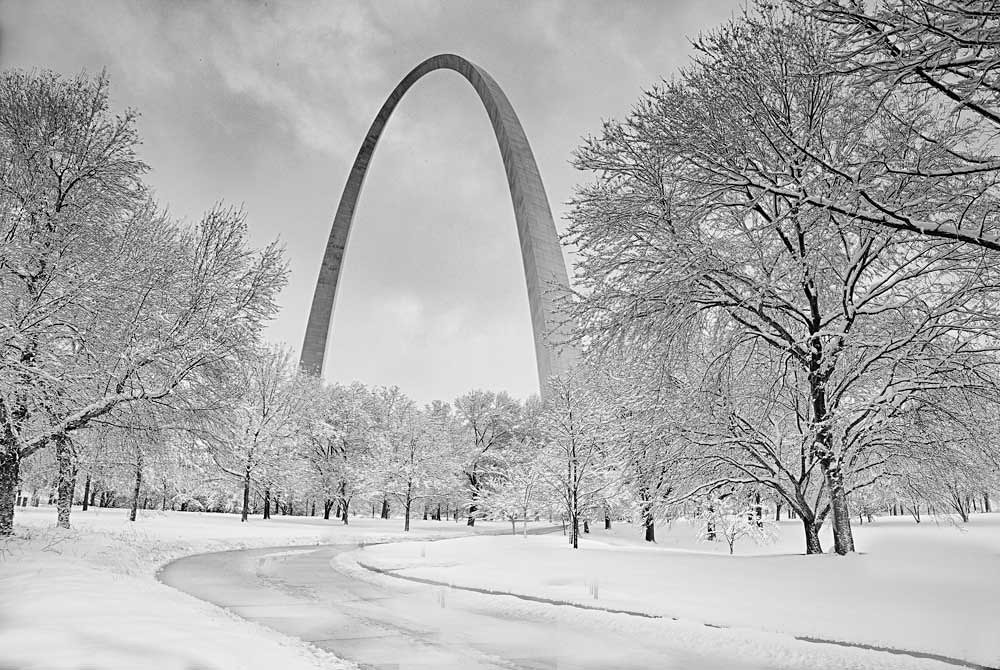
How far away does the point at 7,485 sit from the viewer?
12.2 m

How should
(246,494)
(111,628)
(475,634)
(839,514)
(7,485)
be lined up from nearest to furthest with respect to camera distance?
(111,628) < (475,634) < (839,514) < (7,485) < (246,494)

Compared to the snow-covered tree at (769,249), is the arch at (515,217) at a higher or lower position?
higher

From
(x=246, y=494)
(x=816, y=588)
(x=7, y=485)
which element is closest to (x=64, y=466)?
(x=7, y=485)

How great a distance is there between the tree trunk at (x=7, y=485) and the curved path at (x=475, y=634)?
373cm

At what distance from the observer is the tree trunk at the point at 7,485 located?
1192cm

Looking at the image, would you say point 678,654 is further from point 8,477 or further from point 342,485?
point 342,485

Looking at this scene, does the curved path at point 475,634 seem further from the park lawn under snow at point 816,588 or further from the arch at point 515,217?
the arch at point 515,217

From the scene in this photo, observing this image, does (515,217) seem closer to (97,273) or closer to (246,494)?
(246,494)

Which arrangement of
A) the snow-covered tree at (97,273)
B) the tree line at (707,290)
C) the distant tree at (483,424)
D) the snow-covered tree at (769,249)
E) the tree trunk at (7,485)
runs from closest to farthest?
1. the tree line at (707,290)
2. the snow-covered tree at (769,249)
3. the snow-covered tree at (97,273)
4. the tree trunk at (7,485)
5. the distant tree at (483,424)

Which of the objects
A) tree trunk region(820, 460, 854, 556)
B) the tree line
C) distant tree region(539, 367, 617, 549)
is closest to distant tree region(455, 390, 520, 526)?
distant tree region(539, 367, 617, 549)

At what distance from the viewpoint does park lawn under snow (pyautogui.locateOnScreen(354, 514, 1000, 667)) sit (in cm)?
643

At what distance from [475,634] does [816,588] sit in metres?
4.61

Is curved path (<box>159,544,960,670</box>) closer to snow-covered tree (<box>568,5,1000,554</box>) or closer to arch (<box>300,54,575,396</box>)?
snow-covered tree (<box>568,5,1000,554</box>)

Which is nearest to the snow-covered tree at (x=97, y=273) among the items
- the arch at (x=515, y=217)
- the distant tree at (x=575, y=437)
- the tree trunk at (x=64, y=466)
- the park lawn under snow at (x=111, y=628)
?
the tree trunk at (x=64, y=466)
